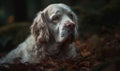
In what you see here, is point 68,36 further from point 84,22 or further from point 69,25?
point 84,22

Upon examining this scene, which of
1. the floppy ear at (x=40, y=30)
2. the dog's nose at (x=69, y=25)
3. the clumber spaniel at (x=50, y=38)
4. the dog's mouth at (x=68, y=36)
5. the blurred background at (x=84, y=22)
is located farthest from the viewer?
the blurred background at (x=84, y=22)

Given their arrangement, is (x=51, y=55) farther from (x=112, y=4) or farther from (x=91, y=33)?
(x=112, y=4)

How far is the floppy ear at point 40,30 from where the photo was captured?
34.8 ft

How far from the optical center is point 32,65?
30.2 ft

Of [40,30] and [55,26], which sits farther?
[40,30]

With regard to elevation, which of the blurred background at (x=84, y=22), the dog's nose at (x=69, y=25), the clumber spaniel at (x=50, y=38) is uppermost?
the dog's nose at (x=69, y=25)

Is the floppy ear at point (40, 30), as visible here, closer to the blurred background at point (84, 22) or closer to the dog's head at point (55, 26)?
the dog's head at point (55, 26)

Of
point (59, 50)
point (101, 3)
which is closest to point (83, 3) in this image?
point (101, 3)

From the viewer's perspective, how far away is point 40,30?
10.8m

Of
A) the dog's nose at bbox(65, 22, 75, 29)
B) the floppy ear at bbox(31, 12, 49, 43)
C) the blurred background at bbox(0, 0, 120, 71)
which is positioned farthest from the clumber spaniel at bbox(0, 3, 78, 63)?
the blurred background at bbox(0, 0, 120, 71)

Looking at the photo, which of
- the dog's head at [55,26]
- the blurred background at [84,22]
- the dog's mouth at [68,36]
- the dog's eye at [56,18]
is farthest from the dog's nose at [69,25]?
the blurred background at [84,22]

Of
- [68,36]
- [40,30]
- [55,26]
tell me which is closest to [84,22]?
[40,30]

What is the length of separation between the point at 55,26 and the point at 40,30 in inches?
16.8

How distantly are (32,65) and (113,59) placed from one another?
2315 millimetres
